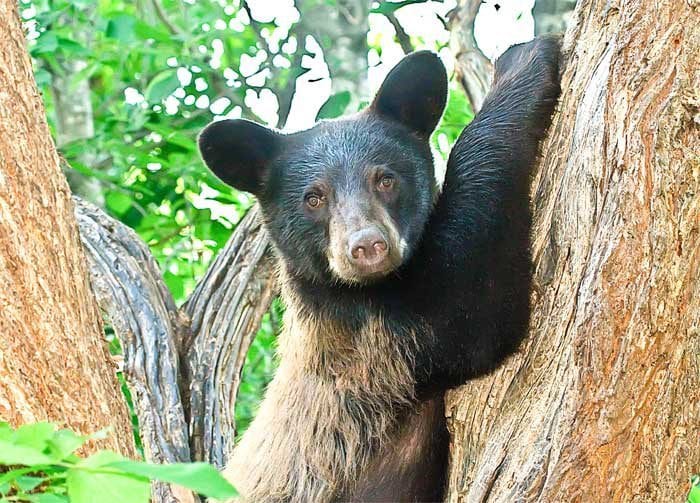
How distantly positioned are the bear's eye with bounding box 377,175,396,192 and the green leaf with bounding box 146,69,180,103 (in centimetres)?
309

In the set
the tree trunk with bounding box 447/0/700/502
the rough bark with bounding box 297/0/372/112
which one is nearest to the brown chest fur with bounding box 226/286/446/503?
the tree trunk with bounding box 447/0/700/502

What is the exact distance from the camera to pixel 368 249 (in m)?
4.67

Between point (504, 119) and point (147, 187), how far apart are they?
13.7 feet

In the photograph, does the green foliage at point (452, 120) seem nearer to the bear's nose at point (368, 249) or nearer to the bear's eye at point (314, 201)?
the bear's eye at point (314, 201)

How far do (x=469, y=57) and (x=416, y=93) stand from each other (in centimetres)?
189

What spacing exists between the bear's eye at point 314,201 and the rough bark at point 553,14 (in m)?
2.33

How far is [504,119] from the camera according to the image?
16.1 ft

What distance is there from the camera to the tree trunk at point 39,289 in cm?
363

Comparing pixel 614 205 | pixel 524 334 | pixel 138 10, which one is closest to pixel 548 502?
pixel 524 334

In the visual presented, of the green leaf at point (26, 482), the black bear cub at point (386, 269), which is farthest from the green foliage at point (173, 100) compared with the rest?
the green leaf at point (26, 482)

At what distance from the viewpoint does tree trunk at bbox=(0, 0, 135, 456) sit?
143 inches

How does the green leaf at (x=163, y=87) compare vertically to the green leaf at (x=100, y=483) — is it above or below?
below

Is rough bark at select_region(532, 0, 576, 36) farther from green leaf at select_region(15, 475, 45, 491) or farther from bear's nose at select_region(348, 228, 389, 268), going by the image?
green leaf at select_region(15, 475, 45, 491)

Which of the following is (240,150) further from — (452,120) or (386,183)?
(452,120)
